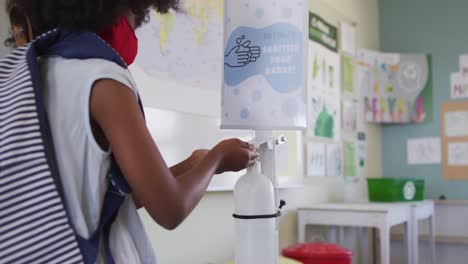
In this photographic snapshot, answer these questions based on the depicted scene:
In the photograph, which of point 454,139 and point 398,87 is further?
point 398,87

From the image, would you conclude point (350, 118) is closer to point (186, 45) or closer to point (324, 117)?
point (324, 117)

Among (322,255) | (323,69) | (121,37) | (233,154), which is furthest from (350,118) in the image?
(121,37)

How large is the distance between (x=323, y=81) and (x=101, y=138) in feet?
8.42

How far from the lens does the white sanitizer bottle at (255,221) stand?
1103 mm

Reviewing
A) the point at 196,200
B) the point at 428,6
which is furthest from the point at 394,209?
the point at 196,200

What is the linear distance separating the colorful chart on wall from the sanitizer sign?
2669mm

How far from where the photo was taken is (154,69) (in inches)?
71.2

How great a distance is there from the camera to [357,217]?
2736mm

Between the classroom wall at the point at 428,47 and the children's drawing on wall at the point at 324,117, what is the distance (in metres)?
0.85

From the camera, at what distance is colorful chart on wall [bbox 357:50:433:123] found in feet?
12.6

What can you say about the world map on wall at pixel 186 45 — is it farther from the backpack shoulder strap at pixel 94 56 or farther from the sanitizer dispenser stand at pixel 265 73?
the backpack shoulder strap at pixel 94 56

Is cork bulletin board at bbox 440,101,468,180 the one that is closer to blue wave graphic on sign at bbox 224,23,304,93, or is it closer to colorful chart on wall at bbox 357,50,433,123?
colorful chart on wall at bbox 357,50,433,123

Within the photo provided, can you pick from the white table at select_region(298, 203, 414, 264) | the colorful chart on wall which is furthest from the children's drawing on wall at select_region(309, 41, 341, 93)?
the white table at select_region(298, 203, 414, 264)

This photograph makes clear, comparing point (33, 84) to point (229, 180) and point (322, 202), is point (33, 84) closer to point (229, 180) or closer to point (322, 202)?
point (229, 180)
